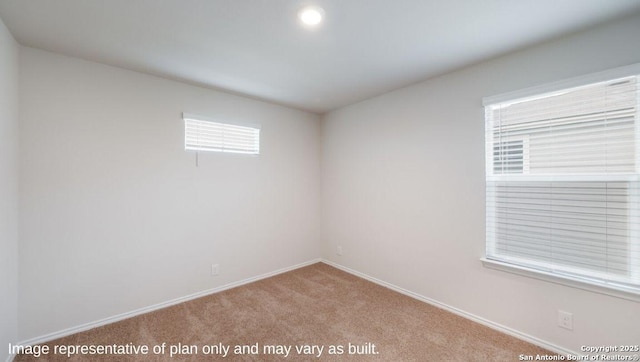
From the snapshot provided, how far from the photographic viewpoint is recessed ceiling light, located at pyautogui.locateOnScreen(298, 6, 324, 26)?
1580mm

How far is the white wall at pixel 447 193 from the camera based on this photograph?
180 cm

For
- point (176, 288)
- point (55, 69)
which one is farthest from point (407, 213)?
point (55, 69)

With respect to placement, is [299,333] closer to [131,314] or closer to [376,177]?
[131,314]

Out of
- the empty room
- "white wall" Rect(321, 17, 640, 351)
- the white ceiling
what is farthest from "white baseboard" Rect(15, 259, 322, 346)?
the white ceiling

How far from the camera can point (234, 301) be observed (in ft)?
8.95

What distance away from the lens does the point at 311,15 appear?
64.4 inches

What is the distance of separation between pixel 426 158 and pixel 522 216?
0.98 metres

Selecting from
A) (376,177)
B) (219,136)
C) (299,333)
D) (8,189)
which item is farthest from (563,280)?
(8,189)

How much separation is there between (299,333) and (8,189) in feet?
7.93

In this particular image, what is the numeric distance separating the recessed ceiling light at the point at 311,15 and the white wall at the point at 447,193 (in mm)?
1547

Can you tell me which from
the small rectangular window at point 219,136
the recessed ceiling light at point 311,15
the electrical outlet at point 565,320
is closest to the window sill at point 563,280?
the electrical outlet at point 565,320

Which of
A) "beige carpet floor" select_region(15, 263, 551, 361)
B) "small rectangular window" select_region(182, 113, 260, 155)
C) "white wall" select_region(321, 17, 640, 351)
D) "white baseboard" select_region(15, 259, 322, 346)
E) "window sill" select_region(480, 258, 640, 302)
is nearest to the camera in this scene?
"window sill" select_region(480, 258, 640, 302)

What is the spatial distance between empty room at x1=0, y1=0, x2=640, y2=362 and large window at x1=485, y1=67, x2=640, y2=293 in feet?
0.04

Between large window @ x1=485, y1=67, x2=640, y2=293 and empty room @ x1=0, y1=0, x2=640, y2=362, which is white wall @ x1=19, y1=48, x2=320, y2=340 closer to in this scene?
empty room @ x1=0, y1=0, x2=640, y2=362
